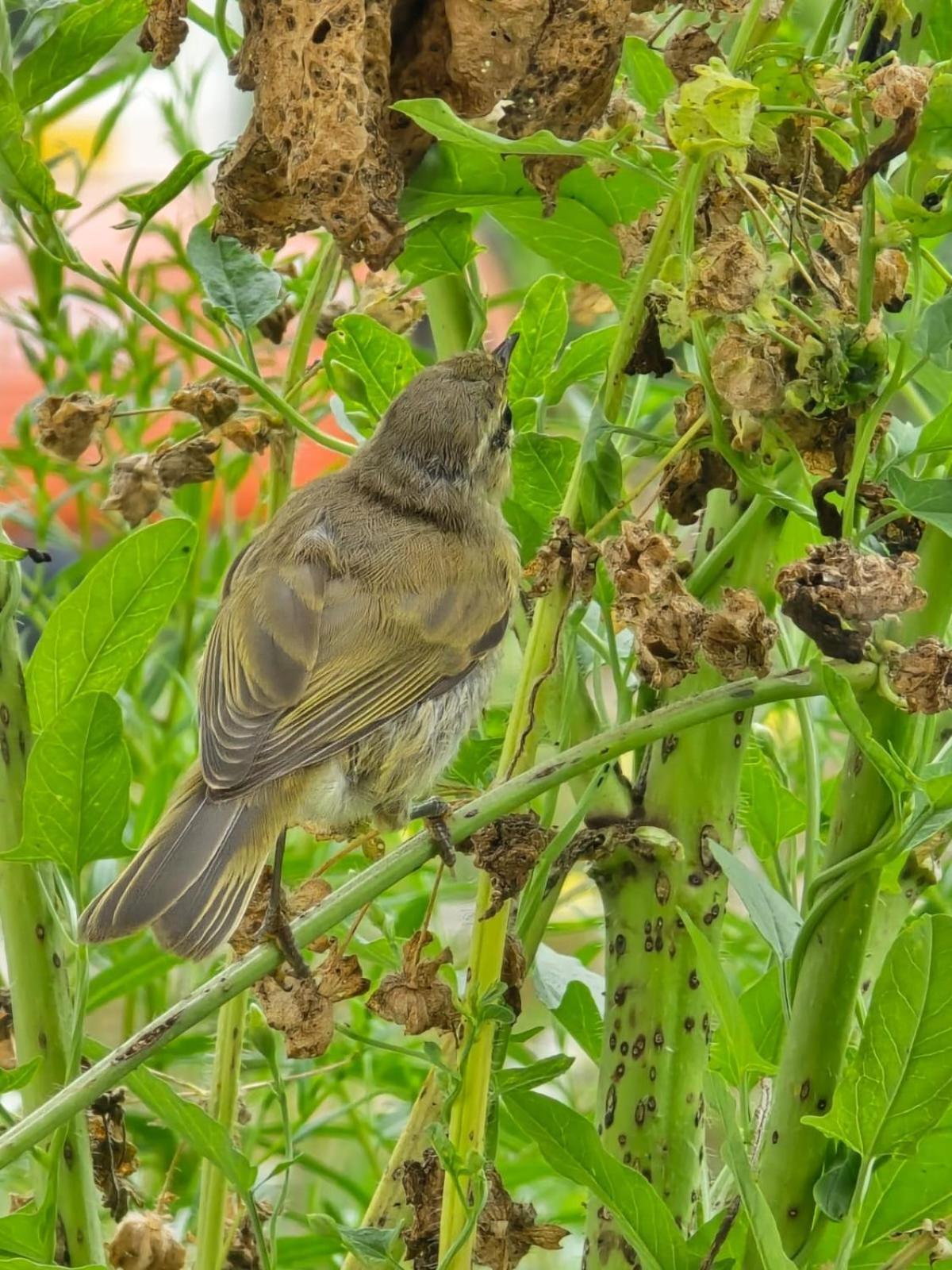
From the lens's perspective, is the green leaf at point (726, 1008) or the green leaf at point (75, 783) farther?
the green leaf at point (75, 783)

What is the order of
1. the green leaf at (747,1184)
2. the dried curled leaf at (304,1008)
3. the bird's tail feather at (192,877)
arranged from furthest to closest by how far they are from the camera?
the bird's tail feather at (192,877) < the dried curled leaf at (304,1008) < the green leaf at (747,1184)

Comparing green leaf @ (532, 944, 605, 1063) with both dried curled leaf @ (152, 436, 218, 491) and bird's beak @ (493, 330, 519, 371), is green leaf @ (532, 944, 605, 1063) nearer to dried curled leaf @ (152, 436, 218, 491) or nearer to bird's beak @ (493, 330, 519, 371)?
dried curled leaf @ (152, 436, 218, 491)

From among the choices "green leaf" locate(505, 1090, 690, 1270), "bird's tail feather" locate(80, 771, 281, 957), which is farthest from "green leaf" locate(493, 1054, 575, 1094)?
"bird's tail feather" locate(80, 771, 281, 957)

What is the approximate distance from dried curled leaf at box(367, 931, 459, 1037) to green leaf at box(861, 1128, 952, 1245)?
239mm

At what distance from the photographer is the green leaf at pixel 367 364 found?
1.16 meters

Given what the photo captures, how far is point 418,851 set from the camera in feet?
2.64

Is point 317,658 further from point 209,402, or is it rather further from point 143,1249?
point 143,1249

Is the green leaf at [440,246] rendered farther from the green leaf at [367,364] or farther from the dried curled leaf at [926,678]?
the dried curled leaf at [926,678]

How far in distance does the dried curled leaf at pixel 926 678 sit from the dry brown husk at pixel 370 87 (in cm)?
39

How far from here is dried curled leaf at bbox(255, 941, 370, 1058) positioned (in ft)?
3.01

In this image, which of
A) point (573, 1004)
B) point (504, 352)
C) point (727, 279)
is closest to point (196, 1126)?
point (573, 1004)

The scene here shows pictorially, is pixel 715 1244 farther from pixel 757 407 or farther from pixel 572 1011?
pixel 757 407

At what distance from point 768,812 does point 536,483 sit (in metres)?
0.29

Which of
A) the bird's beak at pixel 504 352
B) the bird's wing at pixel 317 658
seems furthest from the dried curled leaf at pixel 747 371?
the bird's beak at pixel 504 352
